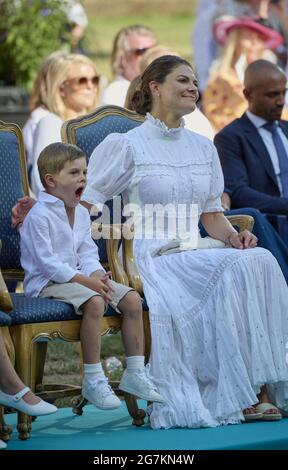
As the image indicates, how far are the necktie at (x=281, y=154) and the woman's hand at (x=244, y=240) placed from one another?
4.12 ft

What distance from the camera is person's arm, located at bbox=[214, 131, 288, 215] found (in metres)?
6.82

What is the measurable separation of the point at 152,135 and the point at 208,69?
4533 millimetres

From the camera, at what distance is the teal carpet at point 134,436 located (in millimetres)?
5016

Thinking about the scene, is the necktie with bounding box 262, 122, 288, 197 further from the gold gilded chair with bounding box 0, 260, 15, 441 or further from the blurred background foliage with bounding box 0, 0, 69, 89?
the blurred background foliage with bounding box 0, 0, 69, 89

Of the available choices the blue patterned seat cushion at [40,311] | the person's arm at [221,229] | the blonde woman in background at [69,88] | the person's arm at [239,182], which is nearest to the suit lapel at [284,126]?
the person's arm at [239,182]

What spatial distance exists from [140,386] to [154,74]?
1.44 m

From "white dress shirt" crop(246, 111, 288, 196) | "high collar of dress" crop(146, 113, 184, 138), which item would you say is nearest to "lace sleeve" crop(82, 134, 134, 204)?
"high collar of dress" crop(146, 113, 184, 138)

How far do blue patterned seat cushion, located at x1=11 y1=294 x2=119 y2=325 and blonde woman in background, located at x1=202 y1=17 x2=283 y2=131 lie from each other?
379cm

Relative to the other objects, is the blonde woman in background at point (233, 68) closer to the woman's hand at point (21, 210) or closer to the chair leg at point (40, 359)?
the chair leg at point (40, 359)

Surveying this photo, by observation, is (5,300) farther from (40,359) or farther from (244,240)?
(244,240)

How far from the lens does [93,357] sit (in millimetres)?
5199
